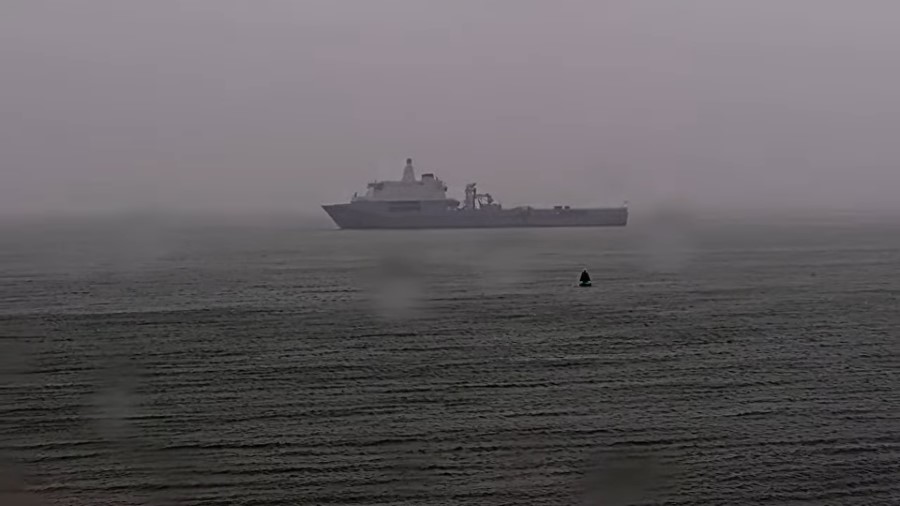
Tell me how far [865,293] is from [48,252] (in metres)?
69.2

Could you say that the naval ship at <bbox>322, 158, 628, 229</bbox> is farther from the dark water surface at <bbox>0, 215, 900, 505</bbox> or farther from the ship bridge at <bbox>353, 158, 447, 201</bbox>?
the dark water surface at <bbox>0, 215, 900, 505</bbox>

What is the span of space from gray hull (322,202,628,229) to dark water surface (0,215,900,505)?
176 ft

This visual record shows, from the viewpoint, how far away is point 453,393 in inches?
942

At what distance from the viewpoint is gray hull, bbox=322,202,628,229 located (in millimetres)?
104750

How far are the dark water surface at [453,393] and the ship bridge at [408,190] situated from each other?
177ft

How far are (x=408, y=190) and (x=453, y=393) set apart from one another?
82007 millimetres

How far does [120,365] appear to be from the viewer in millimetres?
28344

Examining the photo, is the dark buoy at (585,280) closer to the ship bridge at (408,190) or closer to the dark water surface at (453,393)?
the dark water surface at (453,393)

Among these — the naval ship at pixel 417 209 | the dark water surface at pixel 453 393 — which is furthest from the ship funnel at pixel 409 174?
the dark water surface at pixel 453 393

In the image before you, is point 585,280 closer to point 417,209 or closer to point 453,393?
point 453,393

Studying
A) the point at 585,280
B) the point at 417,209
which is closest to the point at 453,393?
the point at 585,280

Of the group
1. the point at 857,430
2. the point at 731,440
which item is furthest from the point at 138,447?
the point at 857,430

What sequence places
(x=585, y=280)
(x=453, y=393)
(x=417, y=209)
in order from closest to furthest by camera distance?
(x=453, y=393) < (x=585, y=280) < (x=417, y=209)

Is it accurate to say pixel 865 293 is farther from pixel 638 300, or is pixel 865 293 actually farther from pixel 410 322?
pixel 410 322
